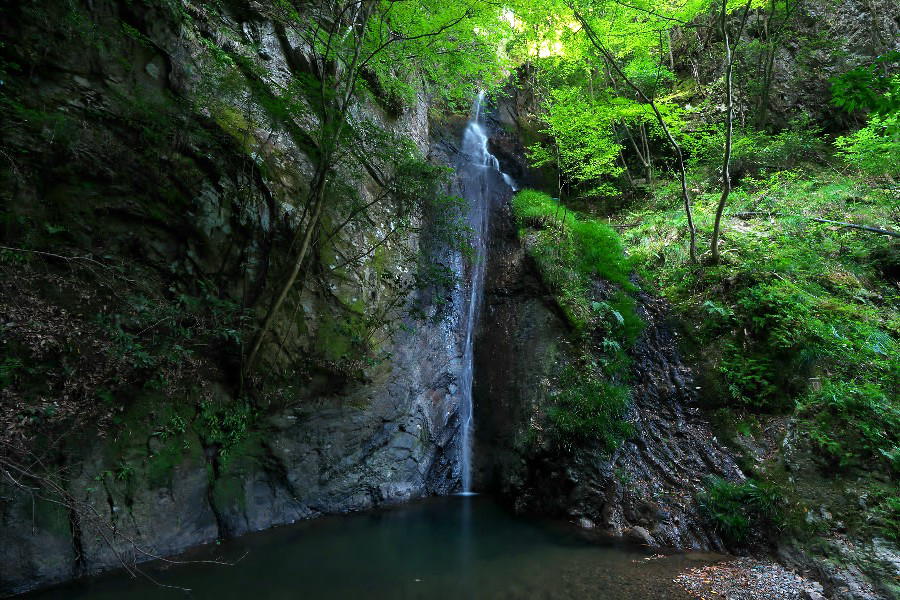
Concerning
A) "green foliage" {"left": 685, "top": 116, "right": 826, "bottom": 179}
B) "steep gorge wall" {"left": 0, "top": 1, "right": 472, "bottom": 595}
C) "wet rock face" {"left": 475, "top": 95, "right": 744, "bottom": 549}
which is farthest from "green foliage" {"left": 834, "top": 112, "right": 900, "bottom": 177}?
"steep gorge wall" {"left": 0, "top": 1, "right": 472, "bottom": 595}

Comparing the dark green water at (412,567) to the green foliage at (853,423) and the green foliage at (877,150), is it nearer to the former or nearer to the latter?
the green foliage at (853,423)

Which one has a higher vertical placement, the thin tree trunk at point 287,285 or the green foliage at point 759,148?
the green foliage at point 759,148

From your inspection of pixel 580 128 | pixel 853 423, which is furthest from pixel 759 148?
pixel 853 423

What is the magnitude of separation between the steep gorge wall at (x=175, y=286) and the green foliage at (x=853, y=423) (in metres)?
6.21

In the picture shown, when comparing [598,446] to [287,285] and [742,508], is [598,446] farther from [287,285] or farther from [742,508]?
[287,285]

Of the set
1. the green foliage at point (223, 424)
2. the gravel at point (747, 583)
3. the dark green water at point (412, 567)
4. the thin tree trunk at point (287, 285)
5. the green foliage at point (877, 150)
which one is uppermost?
the green foliage at point (877, 150)

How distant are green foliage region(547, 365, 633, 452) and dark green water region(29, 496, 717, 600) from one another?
1.52 m

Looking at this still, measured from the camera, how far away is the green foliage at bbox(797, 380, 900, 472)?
17.1 feet

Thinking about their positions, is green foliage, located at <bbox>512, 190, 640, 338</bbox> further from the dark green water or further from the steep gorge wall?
the dark green water

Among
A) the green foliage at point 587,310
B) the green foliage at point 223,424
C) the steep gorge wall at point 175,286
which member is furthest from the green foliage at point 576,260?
the green foliage at point 223,424

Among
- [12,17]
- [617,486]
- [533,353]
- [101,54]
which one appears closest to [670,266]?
[533,353]

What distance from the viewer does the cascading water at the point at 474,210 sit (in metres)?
8.80

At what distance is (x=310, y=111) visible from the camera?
24.6ft

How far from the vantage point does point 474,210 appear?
38.9ft
